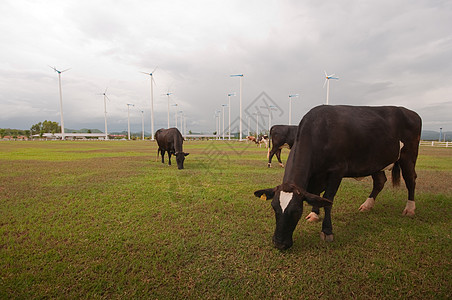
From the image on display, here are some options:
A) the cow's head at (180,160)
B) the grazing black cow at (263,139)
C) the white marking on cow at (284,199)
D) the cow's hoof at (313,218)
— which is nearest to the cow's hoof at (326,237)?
the cow's hoof at (313,218)

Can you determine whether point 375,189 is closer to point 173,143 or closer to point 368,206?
point 368,206

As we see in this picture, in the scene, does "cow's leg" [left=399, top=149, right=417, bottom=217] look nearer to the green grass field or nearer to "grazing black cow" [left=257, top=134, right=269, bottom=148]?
the green grass field

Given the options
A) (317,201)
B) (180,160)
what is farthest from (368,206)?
(180,160)

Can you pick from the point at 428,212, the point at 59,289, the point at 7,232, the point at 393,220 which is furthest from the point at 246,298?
the point at 428,212

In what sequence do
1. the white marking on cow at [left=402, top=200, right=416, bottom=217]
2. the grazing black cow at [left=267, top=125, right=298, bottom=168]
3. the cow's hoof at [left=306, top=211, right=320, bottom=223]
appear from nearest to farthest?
the cow's hoof at [left=306, top=211, right=320, bottom=223]
the white marking on cow at [left=402, top=200, right=416, bottom=217]
the grazing black cow at [left=267, top=125, right=298, bottom=168]

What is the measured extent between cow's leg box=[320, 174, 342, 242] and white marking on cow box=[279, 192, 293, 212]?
1.04 meters

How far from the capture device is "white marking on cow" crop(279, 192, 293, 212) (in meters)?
3.63

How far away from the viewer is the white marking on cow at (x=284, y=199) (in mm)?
3627

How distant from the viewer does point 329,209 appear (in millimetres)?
4227

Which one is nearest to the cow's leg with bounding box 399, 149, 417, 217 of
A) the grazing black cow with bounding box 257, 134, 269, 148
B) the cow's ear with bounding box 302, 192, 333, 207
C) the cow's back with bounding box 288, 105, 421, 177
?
the cow's back with bounding box 288, 105, 421, 177

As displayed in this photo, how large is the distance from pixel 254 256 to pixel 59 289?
2.80 m

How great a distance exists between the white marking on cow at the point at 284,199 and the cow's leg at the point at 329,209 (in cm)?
104

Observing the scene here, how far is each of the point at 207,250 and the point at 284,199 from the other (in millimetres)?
1652

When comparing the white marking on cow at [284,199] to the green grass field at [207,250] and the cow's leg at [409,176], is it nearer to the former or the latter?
the green grass field at [207,250]
